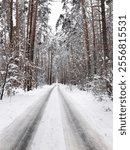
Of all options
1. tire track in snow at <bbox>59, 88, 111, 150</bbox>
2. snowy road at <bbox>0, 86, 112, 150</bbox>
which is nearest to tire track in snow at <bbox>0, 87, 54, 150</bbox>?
snowy road at <bbox>0, 86, 112, 150</bbox>

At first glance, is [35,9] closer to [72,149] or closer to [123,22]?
[123,22]

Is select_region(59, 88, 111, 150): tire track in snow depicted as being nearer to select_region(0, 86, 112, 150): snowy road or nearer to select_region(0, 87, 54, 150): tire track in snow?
select_region(0, 86, 112, 150): snowy road

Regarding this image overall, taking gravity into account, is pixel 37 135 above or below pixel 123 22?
below

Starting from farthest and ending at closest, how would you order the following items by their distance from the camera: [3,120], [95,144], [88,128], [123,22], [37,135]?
1. [123,22]
2. [3,120]
3. [88,128]
4. [37,135]
5. [95,144]

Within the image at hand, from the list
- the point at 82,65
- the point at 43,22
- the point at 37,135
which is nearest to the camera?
the point at 37,135

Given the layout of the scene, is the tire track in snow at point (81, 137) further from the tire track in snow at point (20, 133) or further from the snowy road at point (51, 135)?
the tire track in snow at point (20, 133)

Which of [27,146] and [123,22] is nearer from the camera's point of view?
[27,146]

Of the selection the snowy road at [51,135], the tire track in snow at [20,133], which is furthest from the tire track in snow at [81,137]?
the tire track in snow at [20,133]

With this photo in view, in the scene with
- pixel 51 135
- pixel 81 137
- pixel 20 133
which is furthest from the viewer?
pixel 20 133

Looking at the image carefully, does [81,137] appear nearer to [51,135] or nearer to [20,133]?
[51,135]

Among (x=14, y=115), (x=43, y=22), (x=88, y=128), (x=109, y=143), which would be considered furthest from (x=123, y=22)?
(x=43, y=22)

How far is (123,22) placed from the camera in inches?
360

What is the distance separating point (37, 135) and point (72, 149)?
145cm

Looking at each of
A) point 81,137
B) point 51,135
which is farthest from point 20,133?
point 81,137
